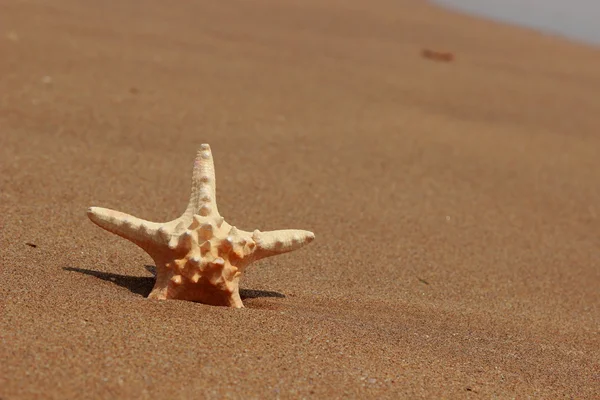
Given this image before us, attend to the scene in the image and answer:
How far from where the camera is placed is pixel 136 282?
335cm

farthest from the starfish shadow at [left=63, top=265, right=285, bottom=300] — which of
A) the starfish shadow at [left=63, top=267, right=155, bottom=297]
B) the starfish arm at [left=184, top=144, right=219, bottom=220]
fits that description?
the starfish arm at [left=184, top=144, right=219, bottom=220]

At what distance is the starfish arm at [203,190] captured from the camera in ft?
10.1

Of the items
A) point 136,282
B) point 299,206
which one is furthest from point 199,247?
point 299,206

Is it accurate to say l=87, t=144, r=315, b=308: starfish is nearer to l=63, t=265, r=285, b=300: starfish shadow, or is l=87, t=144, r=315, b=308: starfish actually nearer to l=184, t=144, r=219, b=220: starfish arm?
l=184, t=144, r=219, b=220: starfish arm

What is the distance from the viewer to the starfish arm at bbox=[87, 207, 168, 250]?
308cm

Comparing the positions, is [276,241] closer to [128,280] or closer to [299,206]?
[128,280]

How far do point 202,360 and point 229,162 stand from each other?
2.72 m

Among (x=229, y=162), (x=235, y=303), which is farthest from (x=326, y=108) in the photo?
(x=235, y=303)

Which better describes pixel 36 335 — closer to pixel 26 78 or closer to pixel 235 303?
pixel 235 303

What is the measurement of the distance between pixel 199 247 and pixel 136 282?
1.52ft

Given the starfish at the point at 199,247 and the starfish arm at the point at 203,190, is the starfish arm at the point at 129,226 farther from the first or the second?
the starfish arm at the point at 203,190

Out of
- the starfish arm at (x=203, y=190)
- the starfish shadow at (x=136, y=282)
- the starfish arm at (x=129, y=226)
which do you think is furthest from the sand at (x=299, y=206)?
the starfish arm at (x=203, y=190)

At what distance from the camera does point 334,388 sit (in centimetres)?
266

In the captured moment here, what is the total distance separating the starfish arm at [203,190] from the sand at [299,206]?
0.32 m
